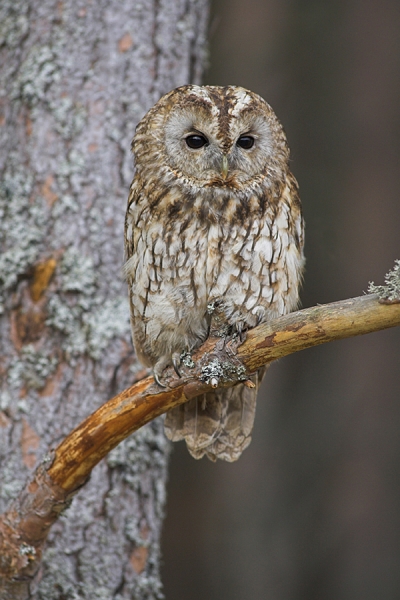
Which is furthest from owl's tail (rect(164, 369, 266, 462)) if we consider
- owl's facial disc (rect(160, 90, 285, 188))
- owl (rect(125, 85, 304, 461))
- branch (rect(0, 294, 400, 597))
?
owl's facial disc (rect(160, 90, 285, 188))

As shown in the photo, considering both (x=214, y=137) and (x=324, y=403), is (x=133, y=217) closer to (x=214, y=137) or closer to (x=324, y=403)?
(x=214, y=137)

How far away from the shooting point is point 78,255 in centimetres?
255

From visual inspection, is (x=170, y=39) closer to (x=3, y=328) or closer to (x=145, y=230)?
(x=145, y=230)

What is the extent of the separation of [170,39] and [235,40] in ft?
6.84

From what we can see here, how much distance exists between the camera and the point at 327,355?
4273mm

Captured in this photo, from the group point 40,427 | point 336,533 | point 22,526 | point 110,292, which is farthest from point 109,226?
point 336,533

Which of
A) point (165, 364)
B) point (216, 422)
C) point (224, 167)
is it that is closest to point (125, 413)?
point (165, 364)

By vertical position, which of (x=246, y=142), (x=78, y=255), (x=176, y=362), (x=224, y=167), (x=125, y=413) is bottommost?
(x=125, y=413)

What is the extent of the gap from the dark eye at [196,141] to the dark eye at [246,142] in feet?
0.32

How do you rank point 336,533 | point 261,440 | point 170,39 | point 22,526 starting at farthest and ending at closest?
point 261,440, point 336,533, point 170,39, point 22,526

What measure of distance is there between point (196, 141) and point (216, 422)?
2.91ft

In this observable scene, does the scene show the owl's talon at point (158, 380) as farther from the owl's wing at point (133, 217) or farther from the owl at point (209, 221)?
the owl's wing at point (133, 217)

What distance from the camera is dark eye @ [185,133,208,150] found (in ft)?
6.71

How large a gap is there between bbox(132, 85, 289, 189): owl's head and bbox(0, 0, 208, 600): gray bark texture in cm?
51
